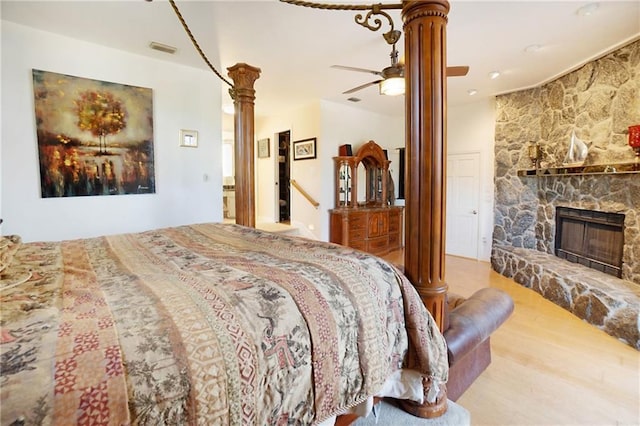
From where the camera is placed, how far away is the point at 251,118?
111 inches

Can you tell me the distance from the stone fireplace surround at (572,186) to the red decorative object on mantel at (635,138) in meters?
0.24

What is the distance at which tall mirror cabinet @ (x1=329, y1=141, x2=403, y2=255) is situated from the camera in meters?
5.28

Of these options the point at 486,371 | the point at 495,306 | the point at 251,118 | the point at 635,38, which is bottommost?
the point at 486,371

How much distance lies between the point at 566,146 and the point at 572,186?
52 centimetres

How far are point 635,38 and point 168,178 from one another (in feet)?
16.5

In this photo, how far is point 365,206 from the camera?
5.79 m

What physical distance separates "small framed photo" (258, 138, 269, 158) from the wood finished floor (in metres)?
5.39

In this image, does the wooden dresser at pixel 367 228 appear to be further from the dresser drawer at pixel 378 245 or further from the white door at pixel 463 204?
the white door at pixel 463 204

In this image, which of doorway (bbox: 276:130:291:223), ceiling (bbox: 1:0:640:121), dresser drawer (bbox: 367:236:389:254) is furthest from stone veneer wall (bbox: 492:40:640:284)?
doorway (bbox: 276:130:291:223)

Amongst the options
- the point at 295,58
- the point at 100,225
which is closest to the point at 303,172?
the point at 295,58

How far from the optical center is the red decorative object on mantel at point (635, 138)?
280cm

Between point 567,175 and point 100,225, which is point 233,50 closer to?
point 100,225

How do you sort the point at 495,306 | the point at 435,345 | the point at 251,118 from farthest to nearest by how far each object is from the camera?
the point at 251,118, the point at 495,306, the point at 435,345

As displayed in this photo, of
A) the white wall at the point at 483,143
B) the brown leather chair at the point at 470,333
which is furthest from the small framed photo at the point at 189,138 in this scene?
the white wall at the point at 483,143
